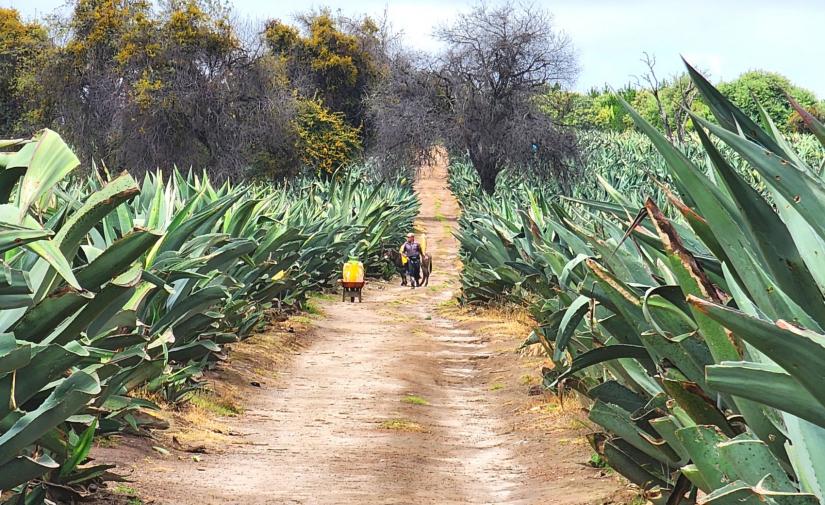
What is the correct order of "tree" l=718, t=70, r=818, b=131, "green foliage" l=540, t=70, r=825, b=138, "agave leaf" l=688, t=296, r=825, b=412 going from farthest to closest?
"tree" l=718, t=70, r=818, b=131 < "green foliage" l=540, t=70, r=825, b=138 < "agave leaf" l=688, t=296, r=825, b=412

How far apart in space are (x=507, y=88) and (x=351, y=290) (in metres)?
15.1

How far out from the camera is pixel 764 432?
2.79 meters

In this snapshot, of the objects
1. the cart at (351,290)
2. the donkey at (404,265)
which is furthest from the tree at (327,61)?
the cart at (351,290)

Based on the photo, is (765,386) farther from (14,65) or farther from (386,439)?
(14,65)

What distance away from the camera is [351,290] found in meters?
20.8

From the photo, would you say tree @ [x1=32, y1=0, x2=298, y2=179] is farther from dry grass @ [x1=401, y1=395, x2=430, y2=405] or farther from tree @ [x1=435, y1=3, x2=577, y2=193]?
dry grass @ [x1=401, y1=395, x2=430, y2=405]

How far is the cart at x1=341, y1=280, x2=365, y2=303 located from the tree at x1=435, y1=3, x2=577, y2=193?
1366cm

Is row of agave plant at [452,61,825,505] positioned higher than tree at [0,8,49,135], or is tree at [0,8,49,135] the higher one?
tree at [0,8,49,135]

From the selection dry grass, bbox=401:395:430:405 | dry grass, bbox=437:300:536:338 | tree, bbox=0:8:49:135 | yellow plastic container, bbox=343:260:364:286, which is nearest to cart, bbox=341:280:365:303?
yellow plastic container, bbox=343:260:364:286

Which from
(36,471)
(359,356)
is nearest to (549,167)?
(359,356)

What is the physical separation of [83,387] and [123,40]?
3369cm

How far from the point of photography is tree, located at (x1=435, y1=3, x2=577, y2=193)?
33.5 meters

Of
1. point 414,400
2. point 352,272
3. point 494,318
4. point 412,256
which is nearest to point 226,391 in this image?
point 414,400

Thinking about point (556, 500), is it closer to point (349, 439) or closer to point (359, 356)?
point (349, 439)
